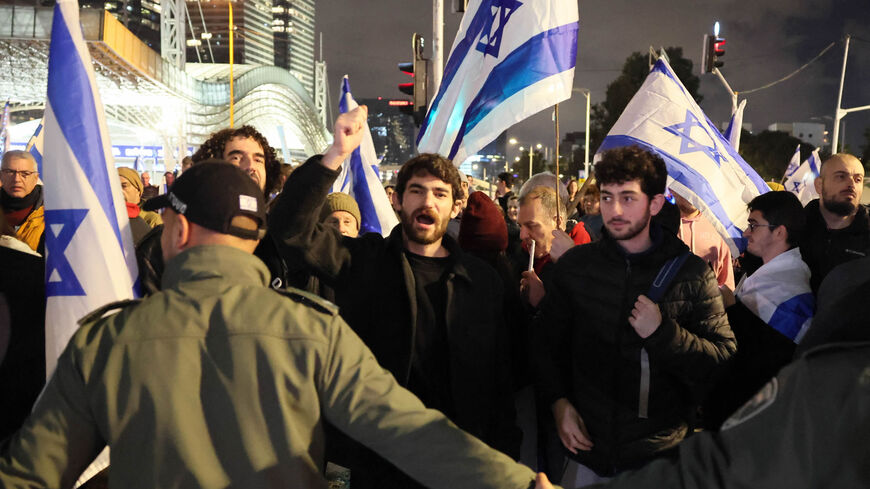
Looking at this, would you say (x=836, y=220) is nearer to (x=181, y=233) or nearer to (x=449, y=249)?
(x=449, y=249)

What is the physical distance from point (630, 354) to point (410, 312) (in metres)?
0.94

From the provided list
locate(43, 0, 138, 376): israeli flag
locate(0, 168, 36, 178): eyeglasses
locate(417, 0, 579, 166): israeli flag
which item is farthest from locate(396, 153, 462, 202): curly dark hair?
locate(0, 168, 36, 178): eyeglasses

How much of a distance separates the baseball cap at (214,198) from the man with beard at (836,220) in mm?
4332

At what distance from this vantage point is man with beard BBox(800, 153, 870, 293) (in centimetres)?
485

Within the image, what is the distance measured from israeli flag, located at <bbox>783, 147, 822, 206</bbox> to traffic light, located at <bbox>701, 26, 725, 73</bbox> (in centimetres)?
608

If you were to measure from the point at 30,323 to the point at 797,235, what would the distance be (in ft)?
12.4

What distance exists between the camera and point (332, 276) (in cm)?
286

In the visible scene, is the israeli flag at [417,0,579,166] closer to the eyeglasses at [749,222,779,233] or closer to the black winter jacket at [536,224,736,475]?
the eyeglasses at [749,222,779,233]

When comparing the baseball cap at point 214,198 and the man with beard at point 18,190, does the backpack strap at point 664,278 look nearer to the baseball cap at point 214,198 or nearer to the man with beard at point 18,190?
the baseball cap at point 214,198

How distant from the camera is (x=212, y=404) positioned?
5.40 ft

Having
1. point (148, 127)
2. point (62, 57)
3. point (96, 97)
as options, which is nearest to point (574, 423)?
point (96, 97)

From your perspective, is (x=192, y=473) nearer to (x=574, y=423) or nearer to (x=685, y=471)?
(x=685, y=471)

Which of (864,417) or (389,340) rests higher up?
(864,417)

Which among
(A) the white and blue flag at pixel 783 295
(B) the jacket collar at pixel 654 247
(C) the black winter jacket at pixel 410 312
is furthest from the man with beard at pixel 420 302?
(A) the white and blue flag at pixel 783 295
